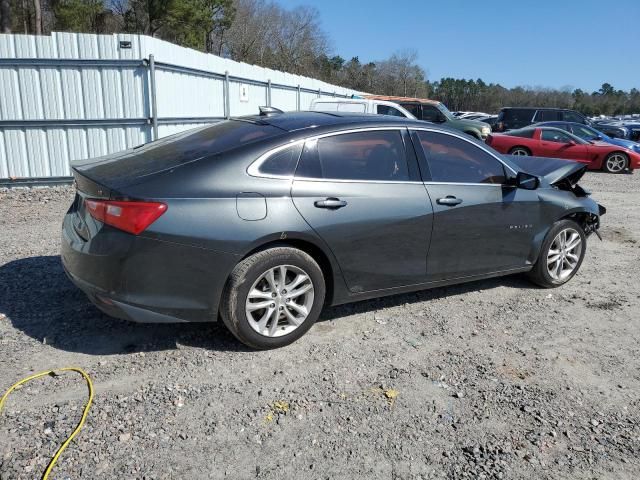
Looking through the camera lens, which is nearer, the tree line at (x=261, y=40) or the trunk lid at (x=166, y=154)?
the trunk lid at (x=166, y=154)

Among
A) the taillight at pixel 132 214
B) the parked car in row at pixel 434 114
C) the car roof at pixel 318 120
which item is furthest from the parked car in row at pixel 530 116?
the taillight at pixel 132 214

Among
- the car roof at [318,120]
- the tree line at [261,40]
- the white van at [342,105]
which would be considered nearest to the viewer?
the car roof at [318,120]

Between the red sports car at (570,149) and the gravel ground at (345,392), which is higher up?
the red sports car at (570,149)

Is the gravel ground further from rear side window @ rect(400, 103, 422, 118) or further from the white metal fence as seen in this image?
rear side window @ rect(400, 103, 422, 118)

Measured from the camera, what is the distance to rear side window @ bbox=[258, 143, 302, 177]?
360 cm

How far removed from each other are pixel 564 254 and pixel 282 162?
314cm

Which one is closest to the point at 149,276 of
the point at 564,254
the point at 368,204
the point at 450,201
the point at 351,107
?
the point at 368,204

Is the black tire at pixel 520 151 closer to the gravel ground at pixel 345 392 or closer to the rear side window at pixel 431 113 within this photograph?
the rear side window at pixel 431 113

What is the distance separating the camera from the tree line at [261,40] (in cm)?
3556

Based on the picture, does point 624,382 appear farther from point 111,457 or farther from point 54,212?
point 54,212

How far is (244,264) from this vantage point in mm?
3467

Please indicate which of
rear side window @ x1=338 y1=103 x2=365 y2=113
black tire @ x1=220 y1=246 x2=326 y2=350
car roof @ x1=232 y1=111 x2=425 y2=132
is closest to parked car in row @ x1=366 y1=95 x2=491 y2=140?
rear side window @ x1=338 y1=103 x2=365 y2=113

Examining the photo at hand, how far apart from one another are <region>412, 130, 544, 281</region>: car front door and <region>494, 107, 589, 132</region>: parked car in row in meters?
18.4

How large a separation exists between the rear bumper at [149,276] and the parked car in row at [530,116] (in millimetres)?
20714
